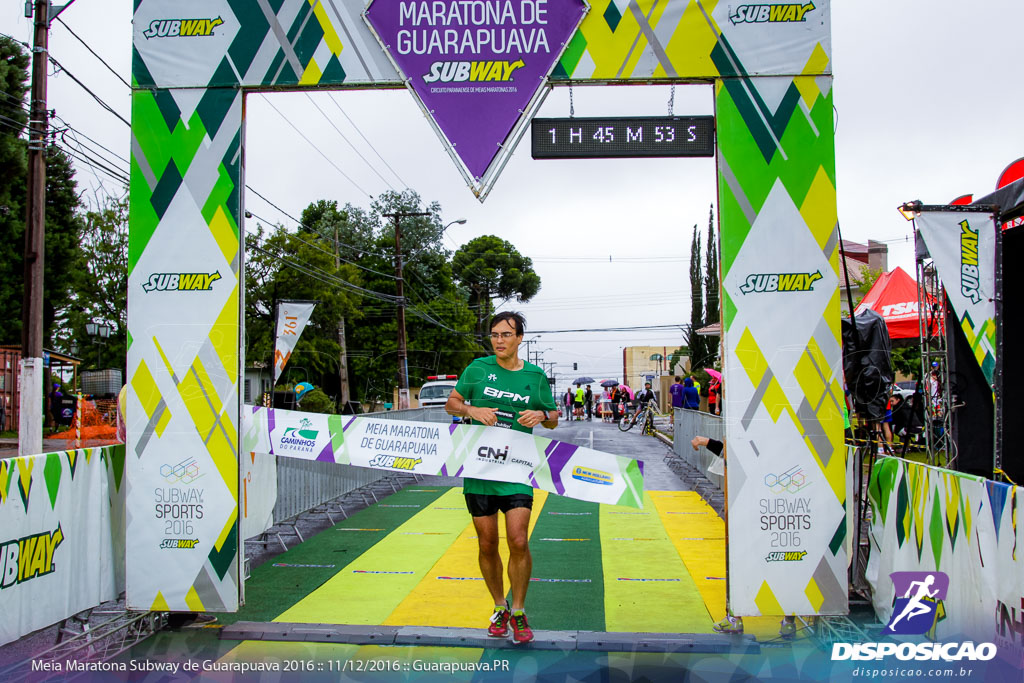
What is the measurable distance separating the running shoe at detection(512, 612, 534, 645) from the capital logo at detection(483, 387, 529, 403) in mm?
1361

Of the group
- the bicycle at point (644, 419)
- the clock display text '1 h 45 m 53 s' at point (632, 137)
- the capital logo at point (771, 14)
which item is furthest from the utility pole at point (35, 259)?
the bicycle at point (644, 419)

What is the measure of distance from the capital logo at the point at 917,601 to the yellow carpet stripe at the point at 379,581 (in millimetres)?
3437

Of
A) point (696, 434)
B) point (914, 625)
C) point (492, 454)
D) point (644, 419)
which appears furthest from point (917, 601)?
point (644, 419)

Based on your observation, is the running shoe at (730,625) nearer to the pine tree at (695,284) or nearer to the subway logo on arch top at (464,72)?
the subway logo on arch top at (464,72)

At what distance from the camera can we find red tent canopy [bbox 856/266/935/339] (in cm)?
1059

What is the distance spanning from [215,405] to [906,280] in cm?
977

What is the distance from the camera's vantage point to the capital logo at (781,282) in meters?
5.39

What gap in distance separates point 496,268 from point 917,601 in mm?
40032

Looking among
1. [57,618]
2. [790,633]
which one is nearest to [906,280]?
[790,633]

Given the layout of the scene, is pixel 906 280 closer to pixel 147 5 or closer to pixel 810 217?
pixel 810 217

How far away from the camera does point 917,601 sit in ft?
15.8

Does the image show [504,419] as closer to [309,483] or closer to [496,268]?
[309,483]

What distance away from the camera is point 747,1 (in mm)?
5477

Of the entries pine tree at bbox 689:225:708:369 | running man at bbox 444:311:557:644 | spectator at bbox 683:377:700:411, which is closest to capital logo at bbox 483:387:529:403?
running man at bbox 444:311:557:644
